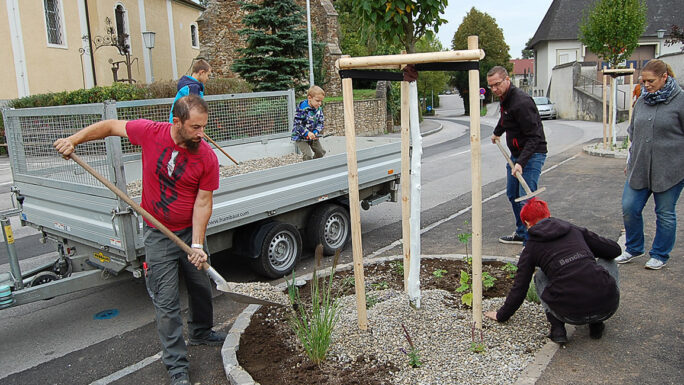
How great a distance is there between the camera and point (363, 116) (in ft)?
87.8

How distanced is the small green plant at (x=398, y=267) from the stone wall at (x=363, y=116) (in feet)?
61.2

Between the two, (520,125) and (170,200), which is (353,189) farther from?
(520,125)

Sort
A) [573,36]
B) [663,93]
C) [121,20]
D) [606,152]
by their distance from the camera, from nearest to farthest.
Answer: [663,93] < [606,152] < [121,20] < [573,36]

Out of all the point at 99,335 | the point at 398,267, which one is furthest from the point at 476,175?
the point at 99,335

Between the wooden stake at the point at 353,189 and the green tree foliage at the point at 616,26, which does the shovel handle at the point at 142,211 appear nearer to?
the wooden stake at the point at 353,189

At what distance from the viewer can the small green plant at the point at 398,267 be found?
218 inches

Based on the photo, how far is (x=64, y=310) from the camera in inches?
215

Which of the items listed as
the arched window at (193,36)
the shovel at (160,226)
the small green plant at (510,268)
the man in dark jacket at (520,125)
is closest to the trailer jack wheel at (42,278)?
the shovel at (160,226)

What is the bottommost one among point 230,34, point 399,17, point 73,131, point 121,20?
point 73,131

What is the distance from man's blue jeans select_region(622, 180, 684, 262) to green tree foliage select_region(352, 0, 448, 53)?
8.65 ft

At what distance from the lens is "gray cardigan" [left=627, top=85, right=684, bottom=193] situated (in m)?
5.16

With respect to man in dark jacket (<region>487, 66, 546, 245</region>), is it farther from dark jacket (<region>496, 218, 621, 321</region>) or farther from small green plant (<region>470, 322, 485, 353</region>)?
small green plant (<region>470, 322, 485, 353</region>)

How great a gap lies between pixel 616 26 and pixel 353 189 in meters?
30.2

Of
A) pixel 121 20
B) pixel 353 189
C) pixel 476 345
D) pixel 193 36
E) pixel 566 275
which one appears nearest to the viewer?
pixel 566 275
